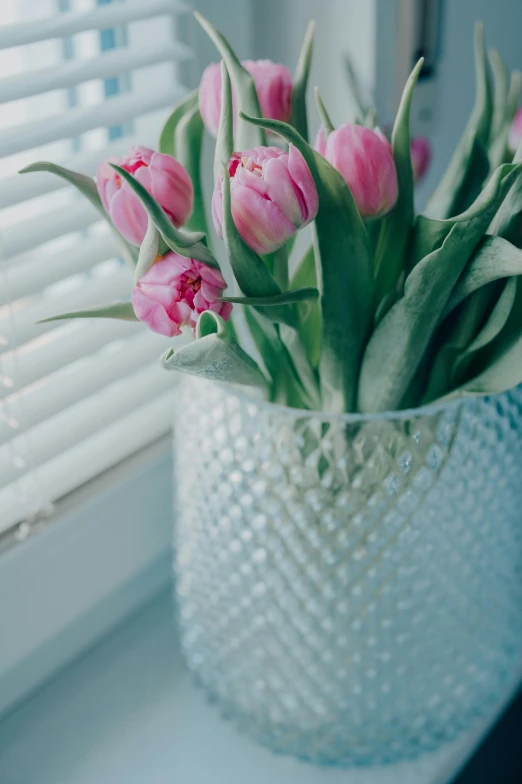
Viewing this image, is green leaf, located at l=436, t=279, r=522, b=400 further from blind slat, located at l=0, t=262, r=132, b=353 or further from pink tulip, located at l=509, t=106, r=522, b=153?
blind slat, located at l=0, t=262, r=132, b=353

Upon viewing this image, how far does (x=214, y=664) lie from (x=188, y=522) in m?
0.11

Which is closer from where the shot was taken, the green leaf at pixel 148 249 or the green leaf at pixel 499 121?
the green leaf at pixel 148 249

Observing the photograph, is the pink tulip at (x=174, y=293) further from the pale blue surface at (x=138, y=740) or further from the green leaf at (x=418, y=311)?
the pale blue surface at (x=138, y=740)

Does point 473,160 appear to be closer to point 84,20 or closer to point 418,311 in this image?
point 418,311

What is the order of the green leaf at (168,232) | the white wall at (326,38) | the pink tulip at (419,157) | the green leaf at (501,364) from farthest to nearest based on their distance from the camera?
the white wall at (326,38) → the pink tulip at (419,157) → the green leaf at (501,364) → the green leaf at (168,232)

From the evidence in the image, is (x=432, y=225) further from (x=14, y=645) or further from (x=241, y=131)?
(x=14, y=645)

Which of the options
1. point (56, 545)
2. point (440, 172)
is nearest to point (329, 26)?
point (440, 172)

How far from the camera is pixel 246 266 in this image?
39cm

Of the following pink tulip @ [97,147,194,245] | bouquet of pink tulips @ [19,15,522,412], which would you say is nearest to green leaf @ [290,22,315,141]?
bouquet of pink tulips @ [19,15,522,412]

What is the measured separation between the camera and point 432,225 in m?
0.44

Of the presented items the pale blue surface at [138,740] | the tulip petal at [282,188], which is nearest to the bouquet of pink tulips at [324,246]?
the tulip petal at [282,188]

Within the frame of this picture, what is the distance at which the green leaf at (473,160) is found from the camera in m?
0.50

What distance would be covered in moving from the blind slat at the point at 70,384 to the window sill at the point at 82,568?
8cm

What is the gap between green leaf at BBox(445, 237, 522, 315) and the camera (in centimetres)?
41
